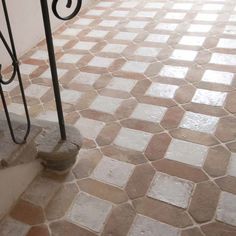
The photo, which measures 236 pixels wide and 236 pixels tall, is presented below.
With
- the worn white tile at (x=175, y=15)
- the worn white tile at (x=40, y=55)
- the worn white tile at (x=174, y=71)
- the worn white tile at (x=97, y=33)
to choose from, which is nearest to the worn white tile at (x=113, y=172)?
the worn white tile at (x=174, y=71)

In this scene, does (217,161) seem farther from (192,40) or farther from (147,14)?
(147,14)

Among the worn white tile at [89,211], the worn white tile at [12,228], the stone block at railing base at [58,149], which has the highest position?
the stone block at railing base at [58,149]

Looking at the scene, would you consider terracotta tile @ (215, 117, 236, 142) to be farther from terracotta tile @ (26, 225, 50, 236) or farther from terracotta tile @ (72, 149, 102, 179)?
terracotta tile @ (26, 225, 50, 236)

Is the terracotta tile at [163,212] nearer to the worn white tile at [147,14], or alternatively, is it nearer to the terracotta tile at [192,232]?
the terracotta tile at [192,232]

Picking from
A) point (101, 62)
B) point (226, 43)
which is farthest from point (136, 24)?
point (226, 43)

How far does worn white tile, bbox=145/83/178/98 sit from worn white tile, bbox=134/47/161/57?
0.48 meters

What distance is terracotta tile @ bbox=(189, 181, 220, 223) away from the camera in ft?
4.79

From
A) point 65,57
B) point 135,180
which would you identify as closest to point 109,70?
point 65,57

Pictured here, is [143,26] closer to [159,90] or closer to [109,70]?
[109,70]

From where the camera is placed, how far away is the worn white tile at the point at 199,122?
1936mm

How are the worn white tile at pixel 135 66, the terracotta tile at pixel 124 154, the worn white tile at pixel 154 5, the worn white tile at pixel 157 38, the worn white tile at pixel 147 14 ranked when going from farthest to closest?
the worn white tile at pixel 154 5 < the worn white tile at pixel 147 14 < the worn white tile at pixel 157 38 < the worn white tile at pixel 135 66 < the terracotta tile at pixel 124 154

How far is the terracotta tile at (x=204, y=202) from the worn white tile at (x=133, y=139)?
1.32 ft

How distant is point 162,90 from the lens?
7.55ft

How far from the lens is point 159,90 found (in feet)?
7.57
